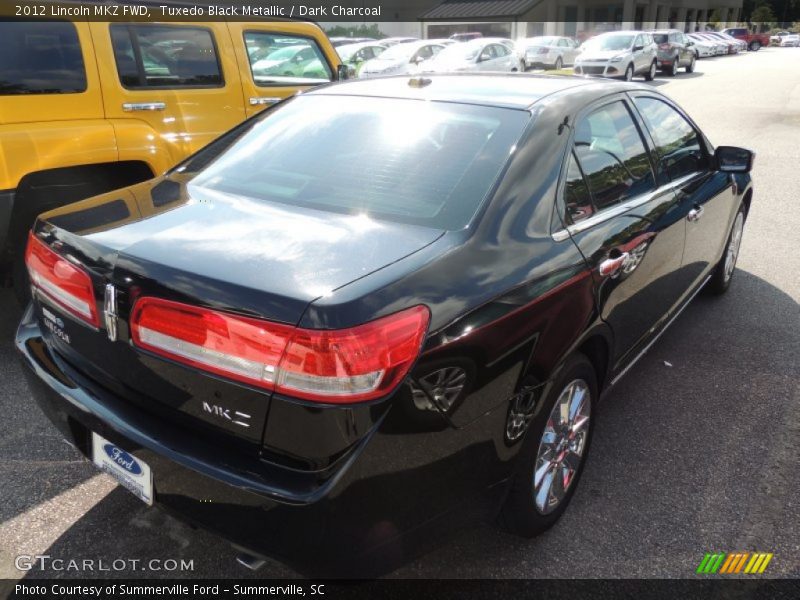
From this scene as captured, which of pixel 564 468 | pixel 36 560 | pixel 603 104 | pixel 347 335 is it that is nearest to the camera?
pixel 347 335

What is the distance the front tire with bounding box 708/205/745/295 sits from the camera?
4.77 meters

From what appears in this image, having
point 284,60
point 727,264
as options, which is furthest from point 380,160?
point 284,60

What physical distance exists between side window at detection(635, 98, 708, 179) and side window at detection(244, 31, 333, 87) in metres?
3.05

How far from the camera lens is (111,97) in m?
4.40

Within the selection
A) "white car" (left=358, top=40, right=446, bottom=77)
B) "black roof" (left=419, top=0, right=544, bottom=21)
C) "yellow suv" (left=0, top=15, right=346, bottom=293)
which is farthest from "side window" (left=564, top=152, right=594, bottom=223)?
"black roof" (left=419, top=0, right=544, bottom=21)

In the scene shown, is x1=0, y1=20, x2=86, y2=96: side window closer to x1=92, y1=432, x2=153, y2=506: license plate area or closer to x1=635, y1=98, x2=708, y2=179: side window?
x1=92, y1=432, x2=153, y2=506: license plate area

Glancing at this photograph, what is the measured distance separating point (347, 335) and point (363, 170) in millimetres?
1036

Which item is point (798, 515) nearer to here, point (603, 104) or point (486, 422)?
point (486, 422)

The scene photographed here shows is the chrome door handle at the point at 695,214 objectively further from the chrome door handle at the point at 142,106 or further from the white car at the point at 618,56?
the white car at the point at 618,56

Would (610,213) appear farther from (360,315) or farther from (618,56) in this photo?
(618,56)

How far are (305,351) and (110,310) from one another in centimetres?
68

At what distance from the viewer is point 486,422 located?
204cm

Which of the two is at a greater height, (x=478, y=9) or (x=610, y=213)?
(x=610, y=213)

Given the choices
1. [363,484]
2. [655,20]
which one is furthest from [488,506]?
[655,20]
